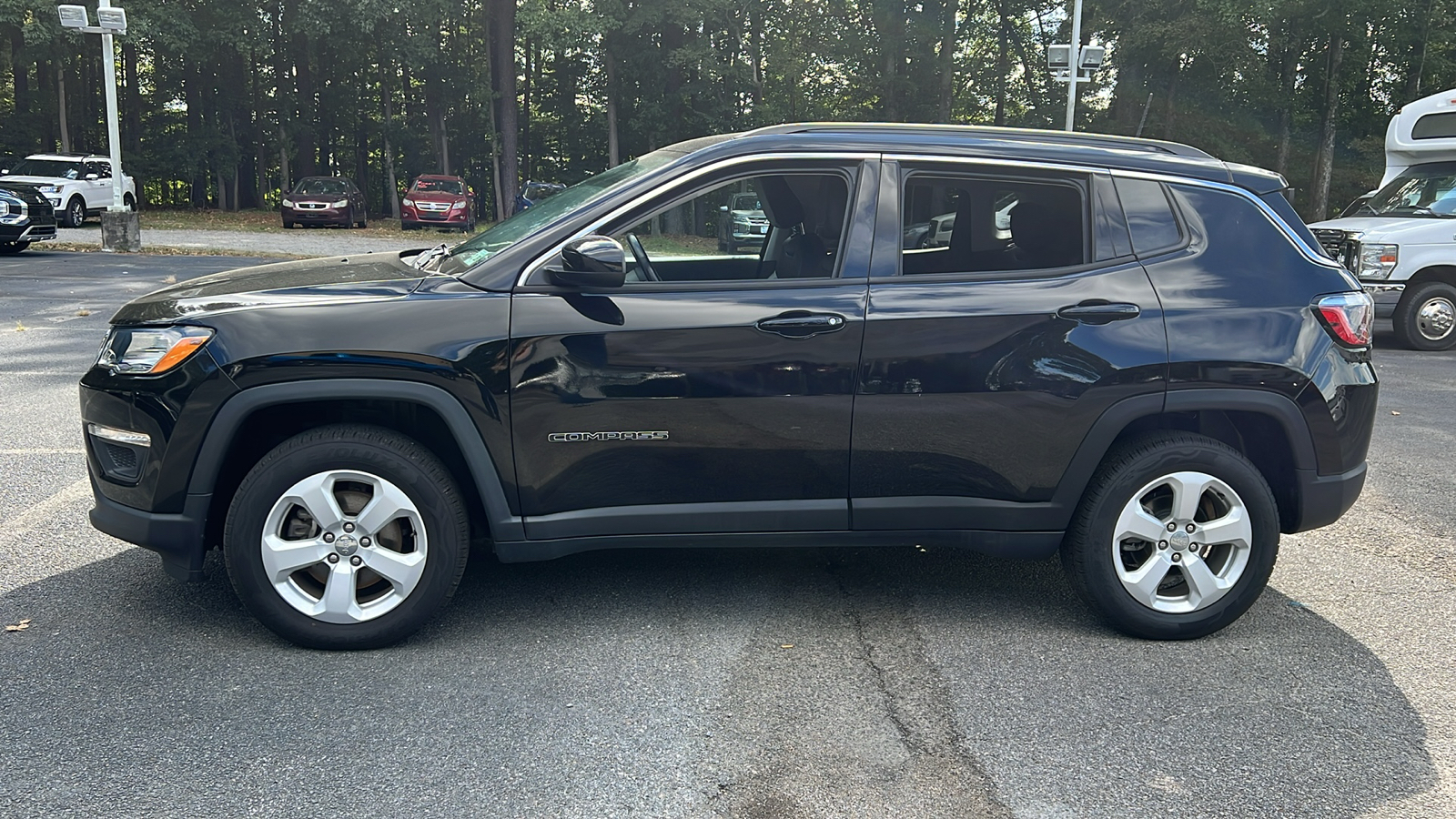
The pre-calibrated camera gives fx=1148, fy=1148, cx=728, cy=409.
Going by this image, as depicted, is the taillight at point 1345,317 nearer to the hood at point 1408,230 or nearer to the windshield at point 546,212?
the windshield at point 546,212

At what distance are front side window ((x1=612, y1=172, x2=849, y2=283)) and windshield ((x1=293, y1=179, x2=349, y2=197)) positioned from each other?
96.3 feet

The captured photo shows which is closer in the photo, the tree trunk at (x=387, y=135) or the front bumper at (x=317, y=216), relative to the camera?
the front bumper at (x=317, y=216)

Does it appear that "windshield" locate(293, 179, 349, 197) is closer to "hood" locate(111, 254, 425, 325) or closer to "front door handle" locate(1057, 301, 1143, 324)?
"hood" locate(111, 254, 425, 325)

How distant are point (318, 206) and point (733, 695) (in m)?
30.0

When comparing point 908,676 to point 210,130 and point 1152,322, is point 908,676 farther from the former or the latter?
point 210,130

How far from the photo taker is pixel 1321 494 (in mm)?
4184

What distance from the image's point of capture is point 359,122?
148 feet

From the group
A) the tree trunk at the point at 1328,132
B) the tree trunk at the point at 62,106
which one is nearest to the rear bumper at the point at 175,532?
the tree trunk at the point at 1328,132

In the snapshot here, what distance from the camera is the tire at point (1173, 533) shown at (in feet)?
13.3

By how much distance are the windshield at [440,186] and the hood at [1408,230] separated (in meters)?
24.0

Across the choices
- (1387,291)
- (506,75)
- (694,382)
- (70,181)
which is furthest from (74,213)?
(694,382)

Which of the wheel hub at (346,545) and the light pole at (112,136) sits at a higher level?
the light pole at (112,136)

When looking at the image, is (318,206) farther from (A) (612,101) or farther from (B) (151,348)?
(B) (151,348)

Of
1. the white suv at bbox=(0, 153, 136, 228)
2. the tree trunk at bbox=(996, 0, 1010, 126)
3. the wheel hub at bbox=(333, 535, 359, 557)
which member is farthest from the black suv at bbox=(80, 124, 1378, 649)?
the tree trunk at bbox=(996, 0, 1010, 126)
